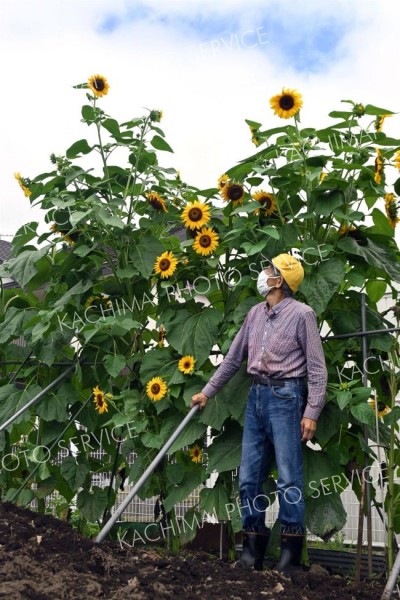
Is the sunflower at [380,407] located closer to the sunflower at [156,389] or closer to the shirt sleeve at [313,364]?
the shirt sleeve at [313,364]

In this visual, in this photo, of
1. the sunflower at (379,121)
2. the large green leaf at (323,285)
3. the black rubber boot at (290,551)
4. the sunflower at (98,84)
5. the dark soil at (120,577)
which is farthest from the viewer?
the sunflower at (98,84)

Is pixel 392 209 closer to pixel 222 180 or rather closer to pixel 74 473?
pixel 222 180

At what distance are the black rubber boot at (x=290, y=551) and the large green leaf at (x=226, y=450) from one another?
460mm

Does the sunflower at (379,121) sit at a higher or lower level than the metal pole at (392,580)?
higher

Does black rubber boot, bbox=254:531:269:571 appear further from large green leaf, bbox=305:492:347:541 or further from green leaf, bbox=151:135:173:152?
green leaf, bbox=151:135:173:152

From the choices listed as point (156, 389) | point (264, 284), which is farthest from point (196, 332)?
point (264, 284)

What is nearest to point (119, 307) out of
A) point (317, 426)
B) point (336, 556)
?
point (317, 426)

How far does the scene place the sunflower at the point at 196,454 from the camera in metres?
4.44

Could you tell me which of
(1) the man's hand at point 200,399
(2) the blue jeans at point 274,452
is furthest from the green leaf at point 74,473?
(2) the blue jeans at point 274,452

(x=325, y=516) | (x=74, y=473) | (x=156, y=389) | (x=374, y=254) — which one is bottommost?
(x=325, y=516)

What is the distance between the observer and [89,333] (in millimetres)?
4473

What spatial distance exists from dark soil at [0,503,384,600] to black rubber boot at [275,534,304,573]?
88mm

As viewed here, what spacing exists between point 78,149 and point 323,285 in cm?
166

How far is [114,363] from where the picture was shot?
177 inches
